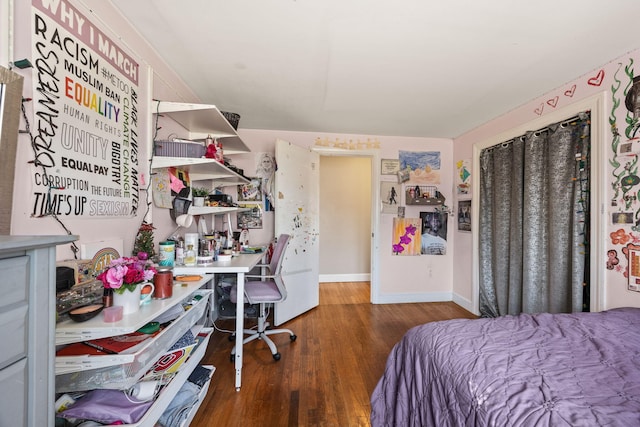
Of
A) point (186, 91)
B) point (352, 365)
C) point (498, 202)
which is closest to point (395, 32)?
point (186, 91)

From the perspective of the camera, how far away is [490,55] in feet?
5.58

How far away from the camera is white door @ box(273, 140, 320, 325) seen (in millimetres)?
2836

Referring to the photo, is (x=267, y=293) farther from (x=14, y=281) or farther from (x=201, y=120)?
(x=14, y=281)

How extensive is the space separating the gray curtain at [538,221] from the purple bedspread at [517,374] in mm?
548

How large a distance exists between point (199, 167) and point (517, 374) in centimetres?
227

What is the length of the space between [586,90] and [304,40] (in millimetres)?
2106

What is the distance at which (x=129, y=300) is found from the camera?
3.32 feet

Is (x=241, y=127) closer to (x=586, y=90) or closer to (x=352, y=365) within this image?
(x=352, y=365)

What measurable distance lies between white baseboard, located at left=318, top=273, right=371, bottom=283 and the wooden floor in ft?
4.55

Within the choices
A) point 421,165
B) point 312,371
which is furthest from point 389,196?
point 312,371

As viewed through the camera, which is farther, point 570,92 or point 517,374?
point 570,92

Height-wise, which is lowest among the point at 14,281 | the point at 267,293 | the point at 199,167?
the point at 267,293

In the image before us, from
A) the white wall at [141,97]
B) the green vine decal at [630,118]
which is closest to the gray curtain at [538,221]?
the green vine decal at [630,118]

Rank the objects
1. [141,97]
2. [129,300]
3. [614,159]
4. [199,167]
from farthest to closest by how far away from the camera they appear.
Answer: [199,167]
[614,159]
[141,97]
[129,300]
